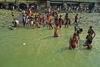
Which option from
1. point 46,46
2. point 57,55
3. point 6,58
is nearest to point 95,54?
point 57,55

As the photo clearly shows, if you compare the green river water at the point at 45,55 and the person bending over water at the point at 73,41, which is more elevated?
the person bending over water at the point at 73,41

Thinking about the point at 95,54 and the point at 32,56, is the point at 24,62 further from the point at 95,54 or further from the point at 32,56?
the point at 95,54

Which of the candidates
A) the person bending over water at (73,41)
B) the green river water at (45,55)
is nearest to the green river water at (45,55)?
the green river water at (45,55)

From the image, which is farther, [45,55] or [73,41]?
[73,41]

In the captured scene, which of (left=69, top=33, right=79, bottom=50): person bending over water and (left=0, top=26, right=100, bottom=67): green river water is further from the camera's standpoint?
(left=69, top=33, right=79, bottom=50): person bending over water

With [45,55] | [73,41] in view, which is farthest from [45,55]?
[73,41]

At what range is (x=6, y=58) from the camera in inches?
197

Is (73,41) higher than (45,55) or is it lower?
higher

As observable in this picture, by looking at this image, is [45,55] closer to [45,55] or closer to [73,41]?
[45,55]

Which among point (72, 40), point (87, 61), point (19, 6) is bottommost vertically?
point (87, 61)

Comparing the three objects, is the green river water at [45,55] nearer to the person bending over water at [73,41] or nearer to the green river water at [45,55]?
the green river water at [45,55]

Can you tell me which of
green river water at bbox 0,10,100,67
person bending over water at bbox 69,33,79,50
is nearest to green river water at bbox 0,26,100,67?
green river water at bbox 0,10,100,67

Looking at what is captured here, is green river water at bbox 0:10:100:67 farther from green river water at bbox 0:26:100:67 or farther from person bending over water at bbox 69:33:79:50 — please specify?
person bending over water at bbox 69:33:79:50

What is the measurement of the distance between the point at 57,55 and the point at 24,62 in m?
1.70
